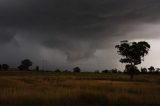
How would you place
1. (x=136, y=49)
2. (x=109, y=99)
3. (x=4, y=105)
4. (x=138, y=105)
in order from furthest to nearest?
(x=136, y=49) < (x=109, y=99) < (x=138, y=105) < (x=4, y=105)

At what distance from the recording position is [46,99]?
1978 cm

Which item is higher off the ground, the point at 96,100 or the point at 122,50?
the point at 122,50

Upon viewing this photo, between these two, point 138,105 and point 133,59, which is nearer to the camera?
point 138,105

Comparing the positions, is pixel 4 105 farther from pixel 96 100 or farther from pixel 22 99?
pixel 96 100

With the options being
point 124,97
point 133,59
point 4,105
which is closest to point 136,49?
point 133,59

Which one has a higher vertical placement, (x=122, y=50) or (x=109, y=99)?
(x=122, y=50)

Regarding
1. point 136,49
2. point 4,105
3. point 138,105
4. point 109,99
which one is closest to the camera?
point 4,105

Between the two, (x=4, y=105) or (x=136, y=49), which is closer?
(x=4, y=105)

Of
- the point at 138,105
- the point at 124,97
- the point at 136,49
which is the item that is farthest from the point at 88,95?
the point at 136,49

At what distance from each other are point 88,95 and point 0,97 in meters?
5.89

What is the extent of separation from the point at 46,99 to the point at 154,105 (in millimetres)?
6757

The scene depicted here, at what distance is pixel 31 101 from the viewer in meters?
19.2

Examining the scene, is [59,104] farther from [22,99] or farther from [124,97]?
[124,97]

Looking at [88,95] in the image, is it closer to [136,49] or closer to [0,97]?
[0,97]
